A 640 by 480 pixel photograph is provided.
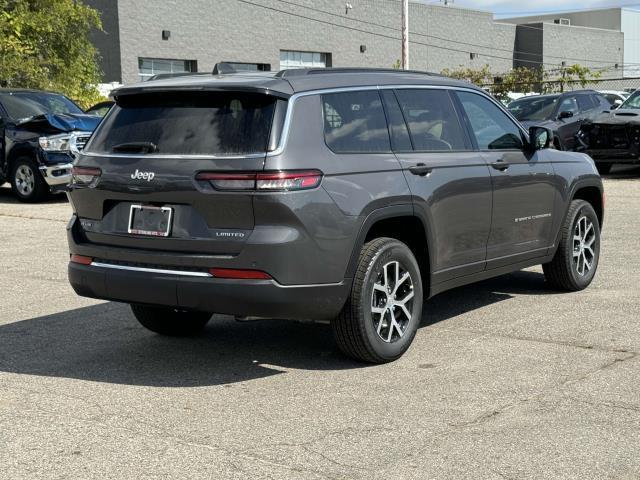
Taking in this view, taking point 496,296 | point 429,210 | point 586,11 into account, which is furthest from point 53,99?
point 586,11

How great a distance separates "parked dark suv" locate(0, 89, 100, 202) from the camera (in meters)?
17.2

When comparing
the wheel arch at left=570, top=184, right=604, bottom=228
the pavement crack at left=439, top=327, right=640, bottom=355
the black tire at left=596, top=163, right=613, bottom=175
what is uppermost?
the wheel arch at left=570, top=184, right=604, bottom=228

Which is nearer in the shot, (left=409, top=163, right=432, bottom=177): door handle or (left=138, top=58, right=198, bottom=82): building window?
(left=409, top=163, right=432, bottom=177): door handle

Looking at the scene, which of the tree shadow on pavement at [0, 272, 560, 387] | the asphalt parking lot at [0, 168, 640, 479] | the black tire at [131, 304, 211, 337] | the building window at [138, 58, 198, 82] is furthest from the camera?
the building window at [138, 58, 198, 82]

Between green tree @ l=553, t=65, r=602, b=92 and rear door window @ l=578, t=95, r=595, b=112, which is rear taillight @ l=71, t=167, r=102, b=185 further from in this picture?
green tree @ l=553, t=65, r=602, b=92

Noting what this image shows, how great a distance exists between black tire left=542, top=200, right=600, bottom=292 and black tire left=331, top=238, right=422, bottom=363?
224 cm

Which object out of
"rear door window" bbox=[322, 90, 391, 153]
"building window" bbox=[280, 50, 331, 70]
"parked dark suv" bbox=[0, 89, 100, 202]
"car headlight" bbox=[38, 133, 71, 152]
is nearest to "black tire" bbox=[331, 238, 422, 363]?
"rear door window" bbox=[322, 90, 391, 153]

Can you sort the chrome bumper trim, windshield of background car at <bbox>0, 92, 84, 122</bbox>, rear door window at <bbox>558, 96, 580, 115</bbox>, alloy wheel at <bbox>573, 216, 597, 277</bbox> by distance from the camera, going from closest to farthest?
the chrome bumper trim → alloy wheel at <bbox>573, 216, 597, 277</bbox> → windshield of background car at <bbox>0, 92, 84, 122</bbox> → rear door window at <bbox>558, 96, 580, 115</bbox>

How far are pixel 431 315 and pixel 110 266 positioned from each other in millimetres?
2744

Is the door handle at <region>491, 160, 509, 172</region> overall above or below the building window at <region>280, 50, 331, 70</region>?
below

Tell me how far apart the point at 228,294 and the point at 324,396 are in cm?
79

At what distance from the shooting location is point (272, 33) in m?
50.2

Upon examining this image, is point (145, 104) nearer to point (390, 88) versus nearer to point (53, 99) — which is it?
point (390, 88)

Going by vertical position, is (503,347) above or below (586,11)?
below
